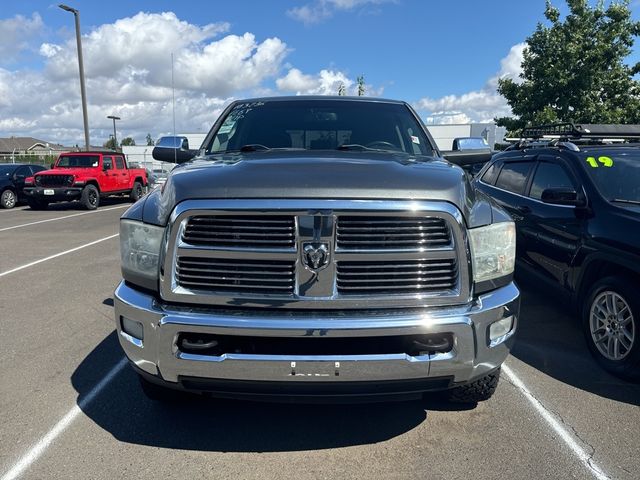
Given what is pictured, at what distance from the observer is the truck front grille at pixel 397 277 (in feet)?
8.07

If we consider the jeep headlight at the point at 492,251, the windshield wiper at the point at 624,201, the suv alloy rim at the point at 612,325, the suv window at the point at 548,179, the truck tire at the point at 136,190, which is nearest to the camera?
the jeep headlight at the point at 492,251

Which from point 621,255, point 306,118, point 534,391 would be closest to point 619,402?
point 534,391

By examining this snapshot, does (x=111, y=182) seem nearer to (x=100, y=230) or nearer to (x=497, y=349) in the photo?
(x=100, y=230)

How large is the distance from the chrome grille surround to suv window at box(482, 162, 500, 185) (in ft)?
15.0

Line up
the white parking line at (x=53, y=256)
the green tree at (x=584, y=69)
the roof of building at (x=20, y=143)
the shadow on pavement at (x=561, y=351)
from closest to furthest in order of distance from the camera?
the shadow on pavement at (x=561, y=351)
the white parking line at (x=53, y=256)
the green tree at (x=584, y=69)
the roof of building at (x=20, y=143)

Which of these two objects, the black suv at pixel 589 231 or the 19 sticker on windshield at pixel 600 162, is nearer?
the black suv at pixel 589 231

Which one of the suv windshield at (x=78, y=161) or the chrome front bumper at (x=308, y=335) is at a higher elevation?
the suv windshield at (x=78, y=161)

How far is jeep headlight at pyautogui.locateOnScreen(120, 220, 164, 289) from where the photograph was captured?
8.35 feet

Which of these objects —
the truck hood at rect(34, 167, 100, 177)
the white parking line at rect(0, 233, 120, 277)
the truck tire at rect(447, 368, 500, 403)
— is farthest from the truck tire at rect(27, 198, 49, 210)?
the truck tire at rect(447, 368, 500, 403)

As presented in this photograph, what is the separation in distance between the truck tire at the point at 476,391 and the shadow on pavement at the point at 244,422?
12cm

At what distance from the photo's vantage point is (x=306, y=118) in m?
4.05

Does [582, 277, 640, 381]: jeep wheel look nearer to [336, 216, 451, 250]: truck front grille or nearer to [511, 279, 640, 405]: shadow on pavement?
[511, 279, 640, 405]: shadow on pavement

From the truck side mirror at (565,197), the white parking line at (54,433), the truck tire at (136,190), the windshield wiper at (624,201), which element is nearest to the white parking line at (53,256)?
the white parking line at (54,433)

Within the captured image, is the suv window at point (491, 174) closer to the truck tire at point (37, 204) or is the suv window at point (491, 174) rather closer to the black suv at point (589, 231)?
the black suv at point (589, 231)
